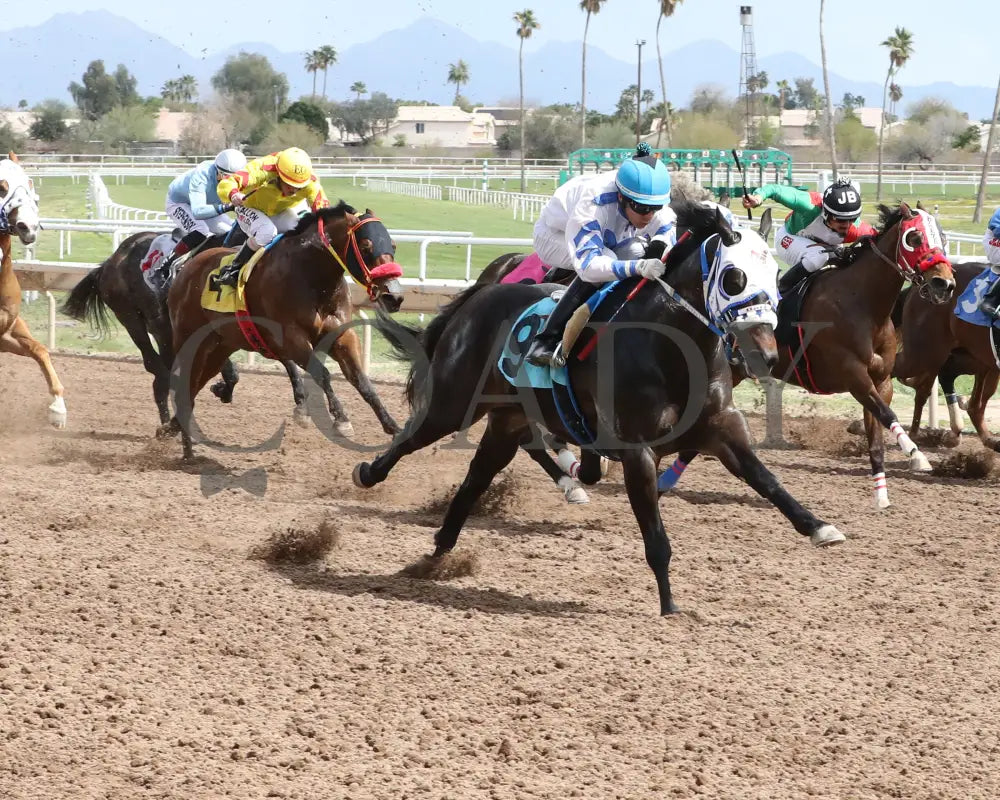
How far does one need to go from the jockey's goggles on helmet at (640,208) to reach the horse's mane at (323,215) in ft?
9.84

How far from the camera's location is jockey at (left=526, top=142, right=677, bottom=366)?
17.6 feet

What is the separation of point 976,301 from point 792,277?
1.37 meters

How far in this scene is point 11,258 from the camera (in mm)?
9320

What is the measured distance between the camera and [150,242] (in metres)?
10.8

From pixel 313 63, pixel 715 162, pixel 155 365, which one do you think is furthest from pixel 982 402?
pixel 313 63

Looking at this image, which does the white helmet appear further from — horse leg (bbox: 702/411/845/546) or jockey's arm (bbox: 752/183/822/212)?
horse leg (bbox: 702/411/845/546)

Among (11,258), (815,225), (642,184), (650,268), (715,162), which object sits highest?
(715,162)

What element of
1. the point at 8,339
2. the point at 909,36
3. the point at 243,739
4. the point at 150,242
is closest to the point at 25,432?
the point at 8,339

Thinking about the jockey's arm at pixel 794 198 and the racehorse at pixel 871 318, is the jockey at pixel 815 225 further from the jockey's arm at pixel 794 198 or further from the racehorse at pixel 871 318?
the racehorse at pixel 871 318

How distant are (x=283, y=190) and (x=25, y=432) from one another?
2.74 metres

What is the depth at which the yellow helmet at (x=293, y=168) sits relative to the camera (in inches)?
340

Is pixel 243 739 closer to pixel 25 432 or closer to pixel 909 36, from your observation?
pixel 25 432

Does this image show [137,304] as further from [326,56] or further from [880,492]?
[326,56]

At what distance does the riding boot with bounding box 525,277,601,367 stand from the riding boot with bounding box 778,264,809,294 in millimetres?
3546
